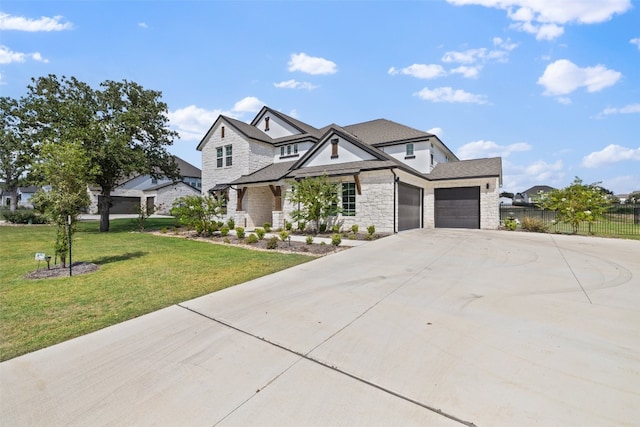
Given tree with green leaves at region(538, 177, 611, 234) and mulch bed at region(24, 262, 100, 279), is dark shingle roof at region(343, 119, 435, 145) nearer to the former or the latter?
tree with green leaves at region(538, 177, 611, 234)

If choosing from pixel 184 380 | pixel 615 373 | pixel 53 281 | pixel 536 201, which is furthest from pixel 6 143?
pixel 536 201

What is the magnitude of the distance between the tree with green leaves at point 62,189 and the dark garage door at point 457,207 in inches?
753

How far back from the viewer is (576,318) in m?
4.02

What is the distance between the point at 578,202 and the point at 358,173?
1136 centimetres

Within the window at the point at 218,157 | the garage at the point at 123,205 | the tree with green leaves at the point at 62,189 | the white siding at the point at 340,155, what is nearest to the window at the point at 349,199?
the white siding at the point at 340,155

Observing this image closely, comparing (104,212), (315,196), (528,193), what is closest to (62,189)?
(315,196)

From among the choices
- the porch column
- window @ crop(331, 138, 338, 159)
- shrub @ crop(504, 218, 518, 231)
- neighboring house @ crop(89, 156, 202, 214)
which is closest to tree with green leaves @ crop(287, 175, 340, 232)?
window @ crop(331, 138, 338, 159)

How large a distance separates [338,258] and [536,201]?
14.3m

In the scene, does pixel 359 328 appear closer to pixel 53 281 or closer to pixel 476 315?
pixel 476 315

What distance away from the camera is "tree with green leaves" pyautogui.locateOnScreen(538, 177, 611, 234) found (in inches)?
549

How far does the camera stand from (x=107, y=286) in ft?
19.7

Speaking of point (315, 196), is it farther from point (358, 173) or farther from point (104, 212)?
point (104, 212)

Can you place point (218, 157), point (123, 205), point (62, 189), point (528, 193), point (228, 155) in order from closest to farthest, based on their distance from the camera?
point (62, 189) → point (228, 155) → point (218, 157) → point (123, 205) → point (528, 193)

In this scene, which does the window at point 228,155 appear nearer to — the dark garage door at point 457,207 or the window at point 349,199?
the window at point 349,199
